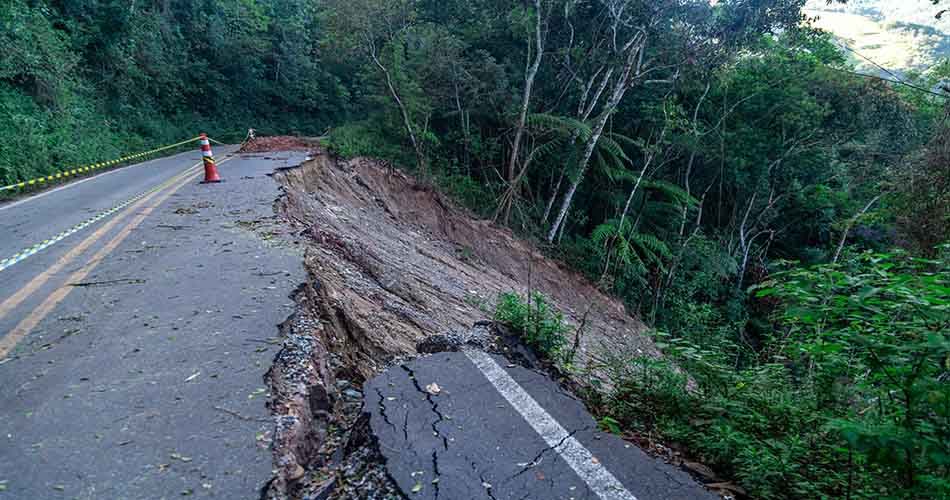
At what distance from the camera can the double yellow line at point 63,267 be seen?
4.34 m

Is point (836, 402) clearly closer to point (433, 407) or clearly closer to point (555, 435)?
point (555, 435)

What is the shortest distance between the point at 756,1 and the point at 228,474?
16.0 metres

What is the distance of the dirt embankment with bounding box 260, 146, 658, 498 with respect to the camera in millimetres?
3521

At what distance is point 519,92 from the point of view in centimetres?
1650

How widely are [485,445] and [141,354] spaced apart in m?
2.70

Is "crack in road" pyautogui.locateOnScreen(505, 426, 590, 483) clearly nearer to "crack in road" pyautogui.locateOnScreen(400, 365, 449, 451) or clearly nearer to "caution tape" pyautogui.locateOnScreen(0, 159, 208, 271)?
"crack in road" pyautogui.locateOnScreen(400, 365, 449, 451)

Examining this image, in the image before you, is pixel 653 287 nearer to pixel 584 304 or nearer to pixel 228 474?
pixel 584 304

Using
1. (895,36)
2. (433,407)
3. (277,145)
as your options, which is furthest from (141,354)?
(895,36)

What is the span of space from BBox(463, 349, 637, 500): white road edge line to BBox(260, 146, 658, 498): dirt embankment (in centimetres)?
103

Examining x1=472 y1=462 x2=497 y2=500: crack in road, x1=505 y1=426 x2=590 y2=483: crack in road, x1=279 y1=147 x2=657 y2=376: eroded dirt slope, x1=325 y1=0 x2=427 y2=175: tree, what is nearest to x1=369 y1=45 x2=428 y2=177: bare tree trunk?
x1=325 y1=0 x2=427 y2=175: tree

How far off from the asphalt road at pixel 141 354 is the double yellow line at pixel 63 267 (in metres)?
0.02

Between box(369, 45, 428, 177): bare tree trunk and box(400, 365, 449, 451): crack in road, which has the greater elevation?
box(369, 45, 428, 177): bare tree trunk

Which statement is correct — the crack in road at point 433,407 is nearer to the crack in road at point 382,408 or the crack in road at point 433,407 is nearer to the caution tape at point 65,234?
the crack in road at point 382,408

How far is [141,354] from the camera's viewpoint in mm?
3898
